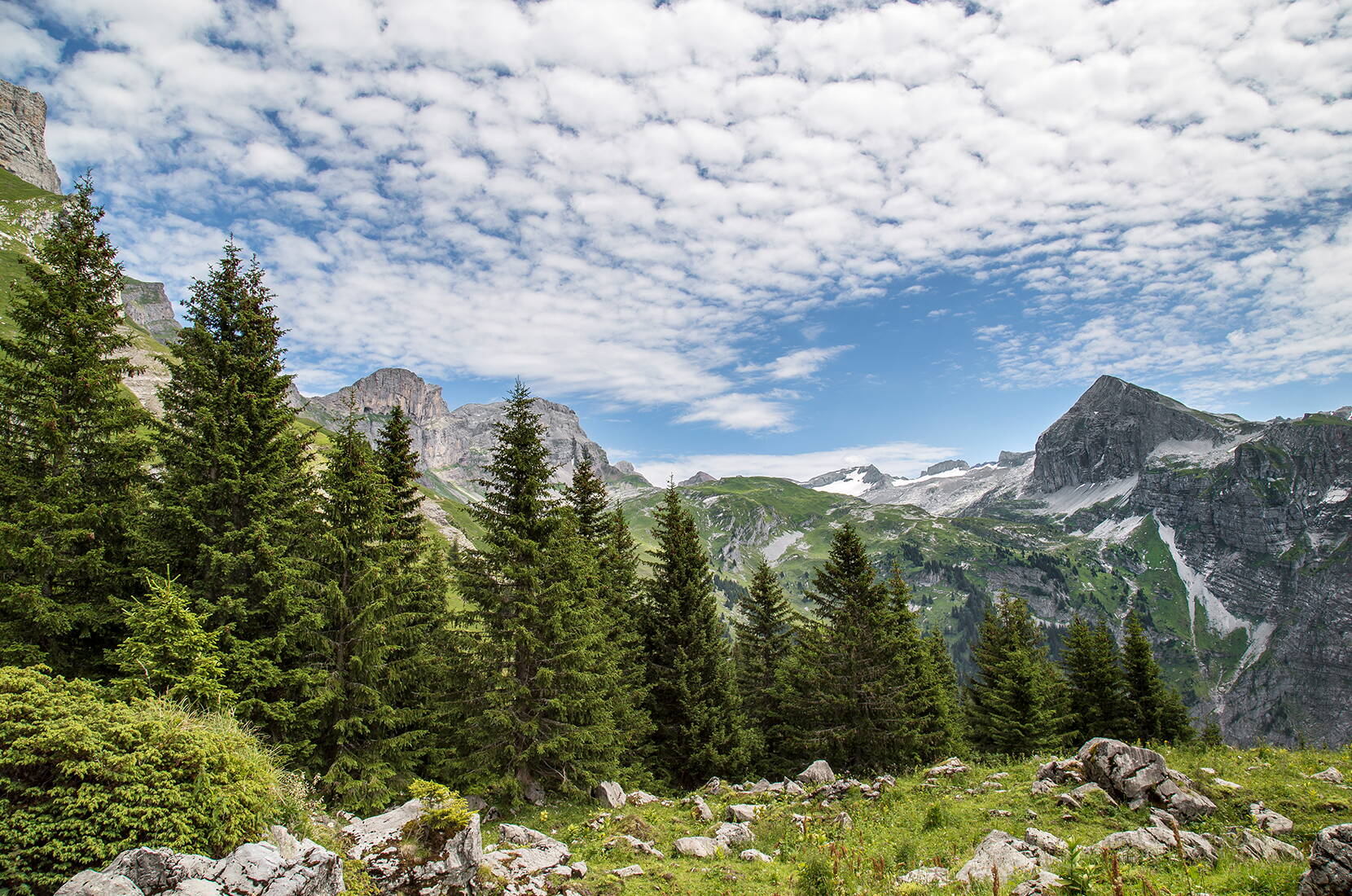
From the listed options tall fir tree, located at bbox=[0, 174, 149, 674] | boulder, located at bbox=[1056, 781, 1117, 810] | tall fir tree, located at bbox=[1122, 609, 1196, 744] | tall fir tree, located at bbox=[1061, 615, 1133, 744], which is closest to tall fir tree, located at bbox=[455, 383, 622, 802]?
tall fir tree, located at bbox=[0, 174, 149, 674]

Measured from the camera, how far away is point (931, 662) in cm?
4081

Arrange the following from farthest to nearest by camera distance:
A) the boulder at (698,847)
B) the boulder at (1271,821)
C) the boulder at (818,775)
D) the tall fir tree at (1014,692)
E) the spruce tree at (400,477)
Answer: the tall fir tree at (1014,692), the spruce tree at (400,477), the boulder at (818,775), the boulder at (698,847), the boulder at (1271,821)

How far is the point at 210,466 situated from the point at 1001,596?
49.1 m

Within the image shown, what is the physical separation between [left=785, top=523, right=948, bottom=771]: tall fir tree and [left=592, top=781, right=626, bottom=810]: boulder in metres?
11.7

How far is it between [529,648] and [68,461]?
15014mm

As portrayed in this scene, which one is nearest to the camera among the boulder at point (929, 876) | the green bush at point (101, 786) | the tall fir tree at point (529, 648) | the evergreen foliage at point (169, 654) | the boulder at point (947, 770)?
the green bush at point (101, 786)

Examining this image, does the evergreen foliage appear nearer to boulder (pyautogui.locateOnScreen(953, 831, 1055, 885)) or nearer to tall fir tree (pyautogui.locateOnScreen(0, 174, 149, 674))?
tall fir tree (pyautogui.locateOnScreen(0, 174, 149, 674))

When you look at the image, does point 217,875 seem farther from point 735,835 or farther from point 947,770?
point 947,770

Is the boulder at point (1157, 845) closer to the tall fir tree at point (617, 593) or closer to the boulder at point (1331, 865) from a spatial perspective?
the boulder at point (1331, 865)

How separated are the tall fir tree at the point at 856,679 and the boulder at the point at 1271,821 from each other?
16.6 metres

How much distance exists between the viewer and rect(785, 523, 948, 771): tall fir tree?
95.2 feet

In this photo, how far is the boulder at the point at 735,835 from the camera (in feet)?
47.9

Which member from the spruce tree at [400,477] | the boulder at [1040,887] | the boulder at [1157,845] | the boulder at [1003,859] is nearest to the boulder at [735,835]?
the boulder at [1003,859]

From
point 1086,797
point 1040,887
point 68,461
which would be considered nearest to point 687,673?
point 1086,797
